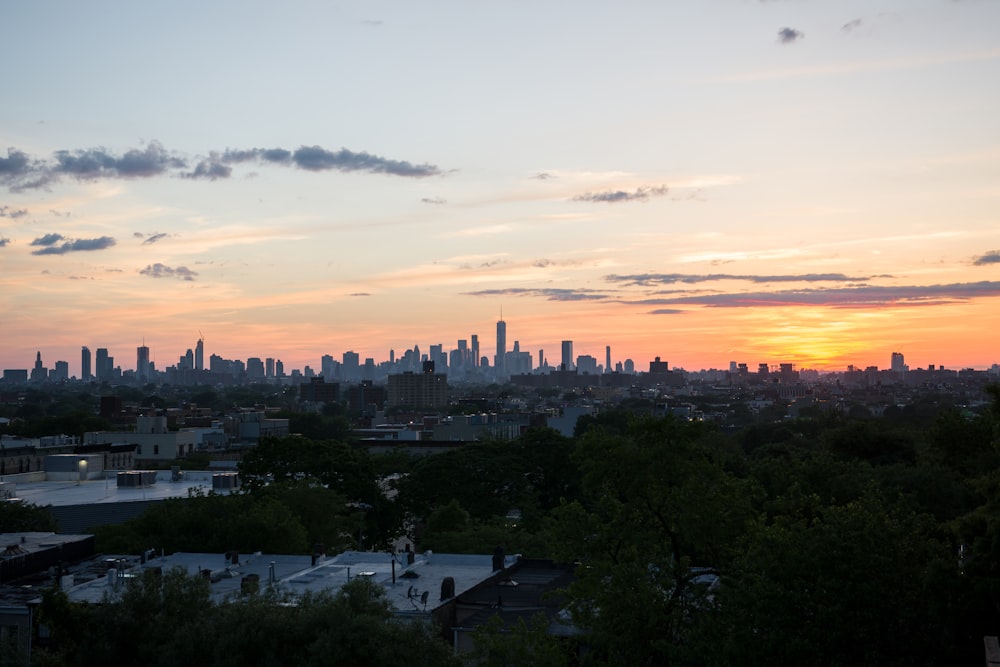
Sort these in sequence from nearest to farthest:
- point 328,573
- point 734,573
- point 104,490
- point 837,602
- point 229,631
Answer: point 837,602 → point 229,631 → point 734,573 → point 328,573 → point 104,490

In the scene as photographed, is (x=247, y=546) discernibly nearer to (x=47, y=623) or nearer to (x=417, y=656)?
(x=47, y=623)

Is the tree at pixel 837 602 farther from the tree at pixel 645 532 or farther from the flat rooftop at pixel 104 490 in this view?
the flat rooftop at pixel 104 490

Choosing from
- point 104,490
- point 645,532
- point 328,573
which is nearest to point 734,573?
point 645,532

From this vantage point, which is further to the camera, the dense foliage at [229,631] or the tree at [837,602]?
the tree at [837,602]

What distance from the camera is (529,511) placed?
179ft

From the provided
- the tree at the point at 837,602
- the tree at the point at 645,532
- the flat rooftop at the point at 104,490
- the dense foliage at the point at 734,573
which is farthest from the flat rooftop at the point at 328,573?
the flat rooftop at the point at 104,490

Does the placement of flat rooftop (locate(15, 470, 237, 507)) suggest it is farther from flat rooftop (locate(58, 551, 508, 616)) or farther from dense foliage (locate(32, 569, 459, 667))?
dense foliage (locate(32, 569, 459, 667))

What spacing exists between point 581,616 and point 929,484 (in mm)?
27098

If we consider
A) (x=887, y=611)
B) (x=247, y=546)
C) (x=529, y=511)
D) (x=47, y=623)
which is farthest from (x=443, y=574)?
(x=529, y=511)

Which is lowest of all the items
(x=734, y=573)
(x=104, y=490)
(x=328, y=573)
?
(x=104, y=490)

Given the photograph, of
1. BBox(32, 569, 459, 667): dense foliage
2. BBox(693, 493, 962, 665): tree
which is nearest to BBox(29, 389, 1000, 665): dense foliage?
BBox(693, 493, 962, 665): tree

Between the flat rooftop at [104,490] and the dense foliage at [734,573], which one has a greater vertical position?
the dense foliage at [734,573]

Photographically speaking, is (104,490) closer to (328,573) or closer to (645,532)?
(328,573)

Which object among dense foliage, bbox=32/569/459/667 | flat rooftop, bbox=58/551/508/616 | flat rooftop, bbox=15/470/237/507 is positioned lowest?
flat rooftop, bbox=15/470/237/507
